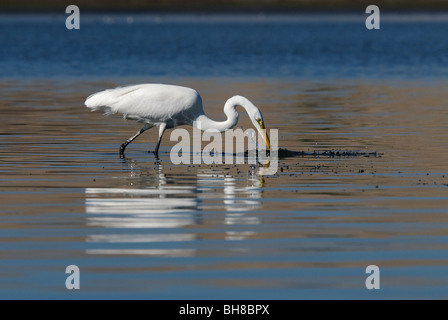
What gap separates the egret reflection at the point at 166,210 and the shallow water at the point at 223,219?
20 millimetres

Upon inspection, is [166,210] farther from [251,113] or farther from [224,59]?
[224,59]

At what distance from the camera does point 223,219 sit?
1301 cm

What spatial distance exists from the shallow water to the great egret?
709 millimetres

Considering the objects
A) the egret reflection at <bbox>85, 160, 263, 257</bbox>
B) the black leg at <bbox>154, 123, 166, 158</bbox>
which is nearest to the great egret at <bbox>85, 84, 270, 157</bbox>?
the black leg at <bbox>154, 123, 166, 158</bbox>

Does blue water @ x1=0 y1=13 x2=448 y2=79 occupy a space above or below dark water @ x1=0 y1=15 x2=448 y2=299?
above

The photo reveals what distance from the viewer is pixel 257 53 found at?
7006 centimetres

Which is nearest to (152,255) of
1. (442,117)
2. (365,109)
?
(442,117)

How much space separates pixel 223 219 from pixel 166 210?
34.1 inches

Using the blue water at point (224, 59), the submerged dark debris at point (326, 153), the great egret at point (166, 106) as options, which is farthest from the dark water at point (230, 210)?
the blue water at point (224, 59)

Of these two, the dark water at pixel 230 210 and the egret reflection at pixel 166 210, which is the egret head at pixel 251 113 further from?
the egret reflection at pixel 166 210

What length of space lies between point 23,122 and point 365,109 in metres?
9.03

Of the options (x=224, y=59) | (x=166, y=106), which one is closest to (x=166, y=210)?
(x=166, y=106)

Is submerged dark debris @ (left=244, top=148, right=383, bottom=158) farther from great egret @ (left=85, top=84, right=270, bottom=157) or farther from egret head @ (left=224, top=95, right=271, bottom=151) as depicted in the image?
great egret @ (left=85, top=84, right=270, bottom=157)

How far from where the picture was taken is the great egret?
19.2 metres
